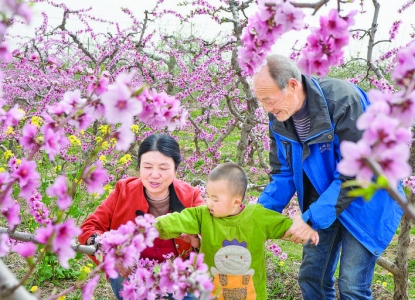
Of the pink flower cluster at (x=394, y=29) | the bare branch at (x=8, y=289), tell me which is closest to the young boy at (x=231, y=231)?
the bare branch at (x=8, y=289)

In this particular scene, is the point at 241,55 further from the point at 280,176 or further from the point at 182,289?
the point at 280,176

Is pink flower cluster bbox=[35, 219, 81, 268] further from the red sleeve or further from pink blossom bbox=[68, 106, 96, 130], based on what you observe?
the red sleeve

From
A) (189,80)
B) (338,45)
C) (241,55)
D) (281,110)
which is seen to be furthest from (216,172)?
(189,80)

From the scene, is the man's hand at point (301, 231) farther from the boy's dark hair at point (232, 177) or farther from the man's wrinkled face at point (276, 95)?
the man's wrinkled face at point (276, 95)

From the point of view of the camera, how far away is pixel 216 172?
2520mm

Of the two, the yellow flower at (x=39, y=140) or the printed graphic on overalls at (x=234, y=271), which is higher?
the yellow flower at (x=39, y=140)

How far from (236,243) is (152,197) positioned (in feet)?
2.03

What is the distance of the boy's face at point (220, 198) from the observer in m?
2.49

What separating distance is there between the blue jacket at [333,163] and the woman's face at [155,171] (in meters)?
0.66

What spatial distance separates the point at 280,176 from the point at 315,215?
0.49 meters

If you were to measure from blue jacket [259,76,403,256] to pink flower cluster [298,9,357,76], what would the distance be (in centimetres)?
94

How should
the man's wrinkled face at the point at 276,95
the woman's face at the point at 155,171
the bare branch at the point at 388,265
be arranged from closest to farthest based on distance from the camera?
the man's wrinkled face at the point at 276,95 < the woman's face at the point at 155,171 < the bare branch at the point at 388,265

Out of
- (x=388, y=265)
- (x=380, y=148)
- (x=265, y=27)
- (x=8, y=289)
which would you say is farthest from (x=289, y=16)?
(x=388, y=265)

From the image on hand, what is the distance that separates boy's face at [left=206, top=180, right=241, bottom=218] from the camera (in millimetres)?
2492
